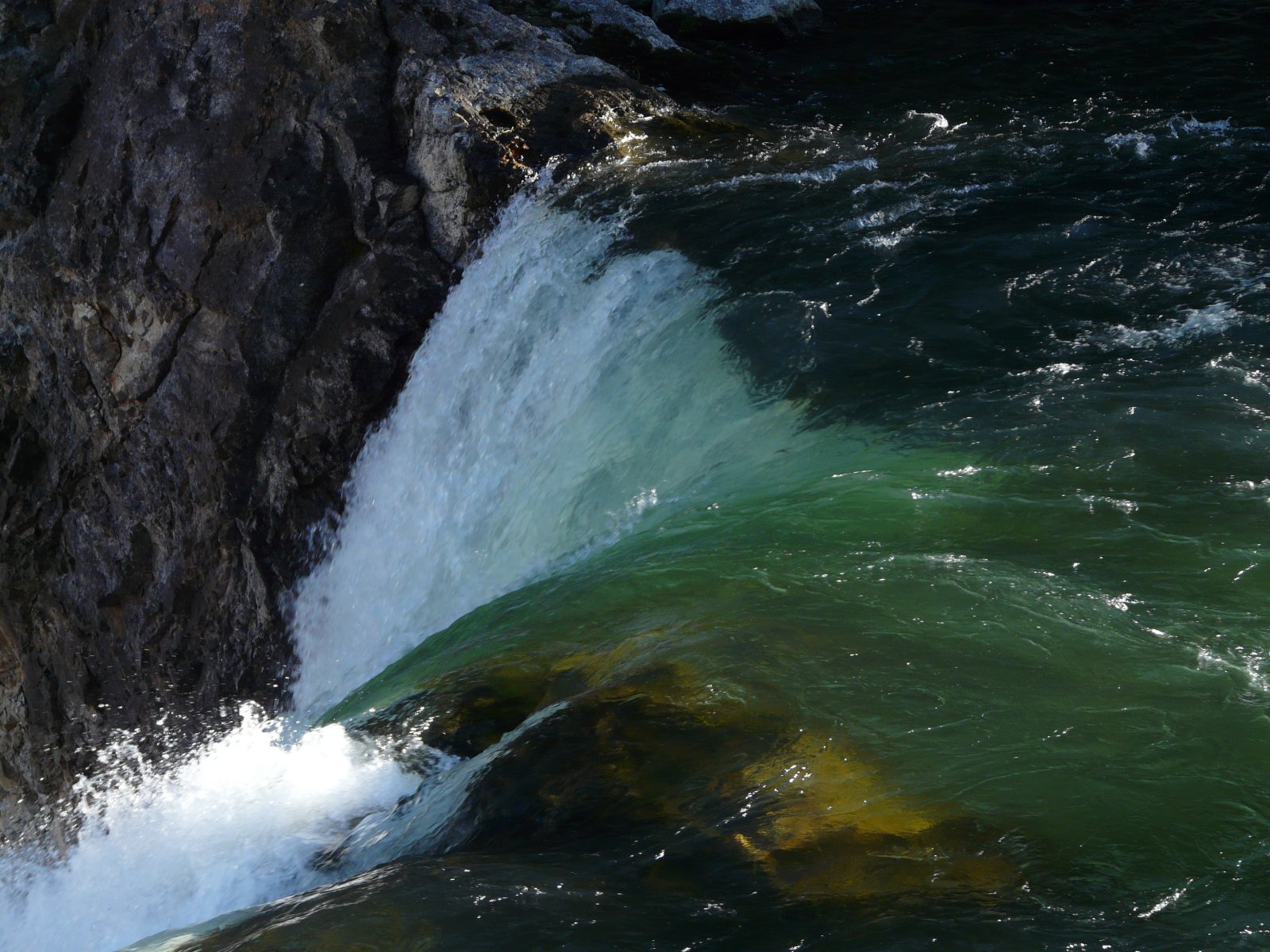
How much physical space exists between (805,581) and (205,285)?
6.03 meters

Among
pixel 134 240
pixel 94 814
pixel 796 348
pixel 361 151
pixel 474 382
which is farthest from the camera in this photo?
pixel 134 240

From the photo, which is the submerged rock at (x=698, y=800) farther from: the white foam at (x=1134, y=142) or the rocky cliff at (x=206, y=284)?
the white foam at (x=1134, y=142)

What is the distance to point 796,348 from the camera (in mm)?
6324

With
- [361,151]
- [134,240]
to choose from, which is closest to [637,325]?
[361,151]

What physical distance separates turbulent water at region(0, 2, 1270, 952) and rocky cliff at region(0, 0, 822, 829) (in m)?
0.54

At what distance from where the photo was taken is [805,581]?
4.54 m

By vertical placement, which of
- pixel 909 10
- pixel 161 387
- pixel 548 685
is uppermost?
pixel 909 10

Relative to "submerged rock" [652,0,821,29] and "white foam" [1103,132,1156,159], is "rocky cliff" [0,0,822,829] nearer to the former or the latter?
"white foam" [1103,132,1156,159]

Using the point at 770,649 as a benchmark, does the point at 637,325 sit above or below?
above

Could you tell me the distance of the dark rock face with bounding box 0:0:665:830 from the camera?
336 inches

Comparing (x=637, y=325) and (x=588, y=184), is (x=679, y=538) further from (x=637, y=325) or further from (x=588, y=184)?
(x=588, y=184)

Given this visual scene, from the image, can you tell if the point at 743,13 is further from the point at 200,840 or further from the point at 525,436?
the point at 200,840

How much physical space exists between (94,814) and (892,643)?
4.67 metres

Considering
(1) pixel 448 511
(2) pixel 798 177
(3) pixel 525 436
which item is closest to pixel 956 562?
(3) pixel 525 436
